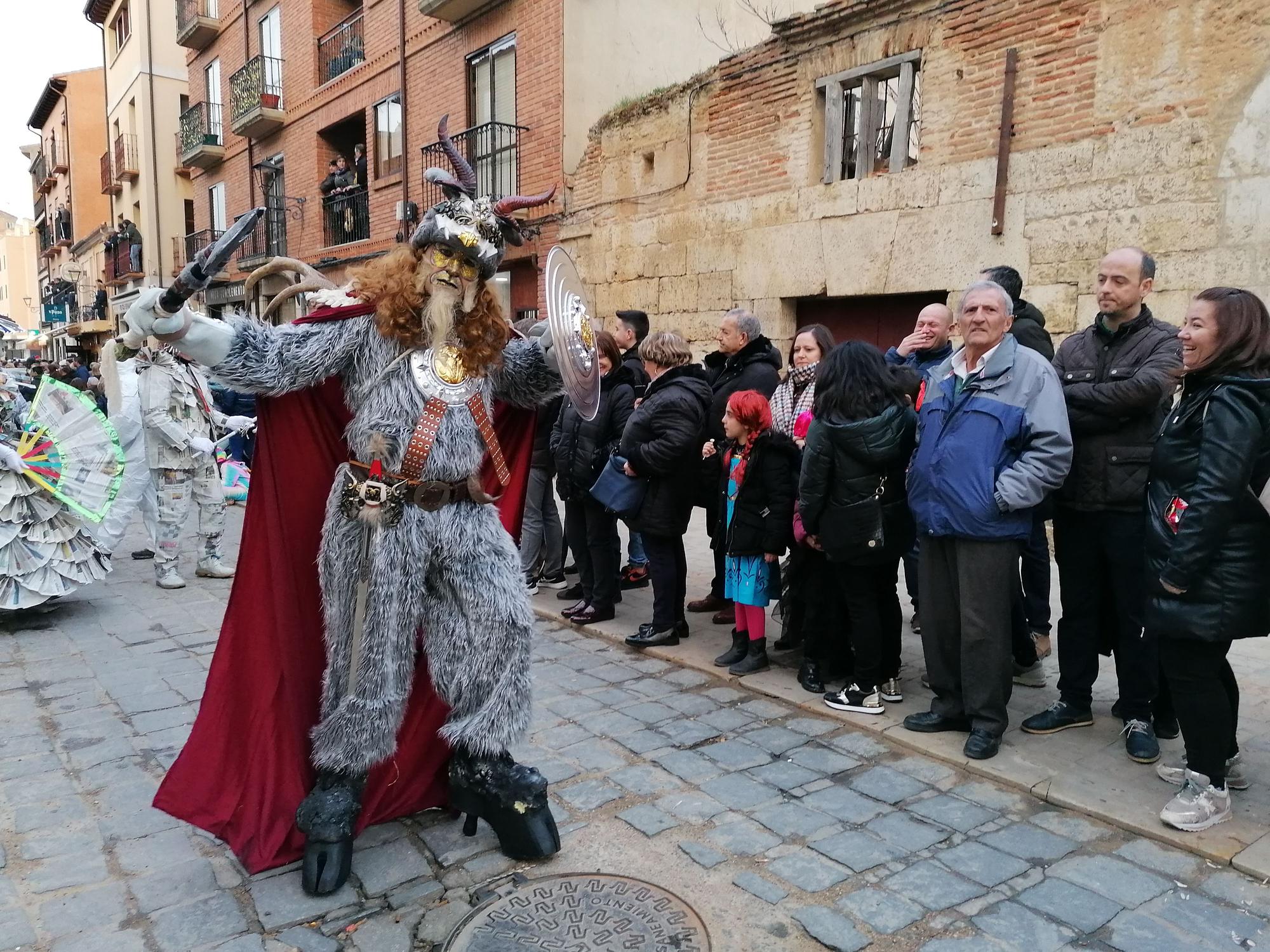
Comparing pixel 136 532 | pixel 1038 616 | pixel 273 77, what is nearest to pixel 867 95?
pixel 1038 616

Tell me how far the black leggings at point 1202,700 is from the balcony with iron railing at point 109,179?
33.3 metres

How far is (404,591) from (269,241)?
19.8 meters

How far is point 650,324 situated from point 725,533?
619 cm

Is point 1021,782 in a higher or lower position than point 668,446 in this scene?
lower

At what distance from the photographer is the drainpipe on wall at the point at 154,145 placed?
25.9 metres

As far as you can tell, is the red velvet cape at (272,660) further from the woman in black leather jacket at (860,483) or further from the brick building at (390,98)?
the brick building at (390,98)

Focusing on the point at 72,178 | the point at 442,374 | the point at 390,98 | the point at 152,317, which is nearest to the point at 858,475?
the point at 442,374

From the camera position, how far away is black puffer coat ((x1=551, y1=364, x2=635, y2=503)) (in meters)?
5.65

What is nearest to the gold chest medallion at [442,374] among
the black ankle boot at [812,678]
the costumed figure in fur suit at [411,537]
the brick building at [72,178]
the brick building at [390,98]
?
the costumed figure in fur suit at [411,537]

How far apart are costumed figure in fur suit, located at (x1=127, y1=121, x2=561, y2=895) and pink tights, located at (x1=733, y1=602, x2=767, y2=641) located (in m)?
2.02

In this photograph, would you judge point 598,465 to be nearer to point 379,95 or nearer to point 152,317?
point 152,317

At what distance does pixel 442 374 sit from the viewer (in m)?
2.83

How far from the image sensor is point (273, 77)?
19359 millimetres

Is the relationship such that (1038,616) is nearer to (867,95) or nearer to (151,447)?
(867,95)
